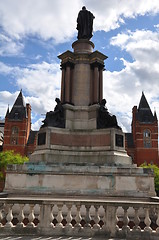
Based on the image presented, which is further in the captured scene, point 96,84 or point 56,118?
point 96,84

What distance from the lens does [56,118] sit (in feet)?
47.1

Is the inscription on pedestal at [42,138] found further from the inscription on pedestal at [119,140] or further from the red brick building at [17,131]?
the red brick building at [17,131]

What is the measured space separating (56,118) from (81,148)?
221 cm

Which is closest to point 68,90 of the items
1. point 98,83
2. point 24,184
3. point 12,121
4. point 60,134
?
point 98,83

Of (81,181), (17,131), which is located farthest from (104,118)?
(17,131)

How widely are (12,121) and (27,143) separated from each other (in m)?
7.22

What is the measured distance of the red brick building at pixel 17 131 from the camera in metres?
67.0

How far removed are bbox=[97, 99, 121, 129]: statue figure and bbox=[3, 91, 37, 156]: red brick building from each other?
54872mm

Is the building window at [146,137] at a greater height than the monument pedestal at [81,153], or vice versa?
the building window at [146,137]

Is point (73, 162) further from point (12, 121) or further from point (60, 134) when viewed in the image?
point (12, 121)

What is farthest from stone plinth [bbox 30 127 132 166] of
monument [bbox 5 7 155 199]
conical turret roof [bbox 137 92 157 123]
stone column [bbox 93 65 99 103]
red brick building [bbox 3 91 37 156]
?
conical turret roof [bbox 137 92 157 123]

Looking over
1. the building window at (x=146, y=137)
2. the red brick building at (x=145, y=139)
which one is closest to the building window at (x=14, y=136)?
the red brick building at (x=145, y=139)

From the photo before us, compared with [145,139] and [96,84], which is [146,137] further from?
[96,84]

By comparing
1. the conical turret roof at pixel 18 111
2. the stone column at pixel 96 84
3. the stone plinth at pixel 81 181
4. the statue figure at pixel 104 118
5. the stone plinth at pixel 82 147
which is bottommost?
the stone plinth at pixel 81 181
